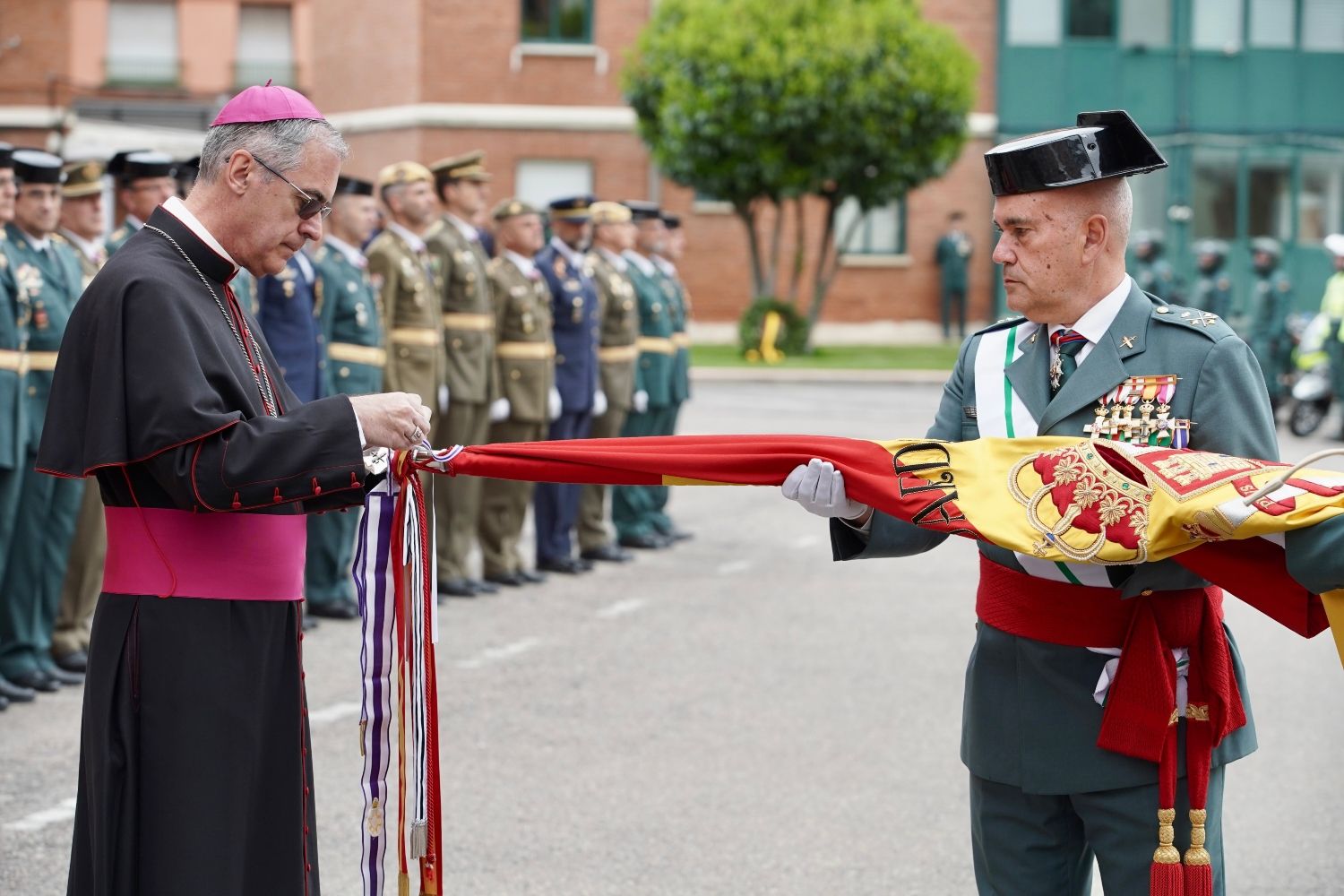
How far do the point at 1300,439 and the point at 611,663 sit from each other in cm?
1243

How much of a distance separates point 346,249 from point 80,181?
150 centimetres

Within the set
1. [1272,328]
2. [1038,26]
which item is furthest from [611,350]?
[1038,26]

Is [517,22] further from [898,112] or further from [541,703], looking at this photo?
[541,703]

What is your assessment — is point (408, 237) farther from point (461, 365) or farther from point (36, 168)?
point (36, 168)

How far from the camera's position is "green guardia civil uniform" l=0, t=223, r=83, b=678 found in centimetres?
755

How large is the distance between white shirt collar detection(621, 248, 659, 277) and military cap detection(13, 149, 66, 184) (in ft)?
16.7

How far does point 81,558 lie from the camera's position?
26.9ft

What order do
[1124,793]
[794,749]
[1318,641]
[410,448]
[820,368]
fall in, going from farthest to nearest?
[820,368] → [1318,641] → [794,749] → [410,448] → [1124,793]

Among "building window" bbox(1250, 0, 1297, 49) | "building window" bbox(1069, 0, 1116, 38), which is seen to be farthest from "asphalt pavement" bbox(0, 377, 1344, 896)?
"building window" bbox(1250, 0, 1297, 49)

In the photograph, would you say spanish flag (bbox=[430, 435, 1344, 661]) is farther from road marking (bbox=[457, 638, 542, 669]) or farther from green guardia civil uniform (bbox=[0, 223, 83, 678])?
green guardia civil uniform (bbox=[0, 223, 83, 678])

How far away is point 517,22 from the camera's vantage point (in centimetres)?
3188

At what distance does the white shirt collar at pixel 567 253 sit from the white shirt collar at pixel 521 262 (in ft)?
1.19

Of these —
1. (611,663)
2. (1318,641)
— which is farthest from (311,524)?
(1318,641)

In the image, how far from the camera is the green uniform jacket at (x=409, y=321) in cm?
987
